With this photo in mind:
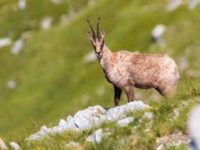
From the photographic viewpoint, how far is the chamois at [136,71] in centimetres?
2584

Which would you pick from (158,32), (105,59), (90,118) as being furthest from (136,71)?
(158,32)

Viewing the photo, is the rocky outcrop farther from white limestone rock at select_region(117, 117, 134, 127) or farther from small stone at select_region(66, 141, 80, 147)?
small stone at select_region(66, 141, 80, 147)

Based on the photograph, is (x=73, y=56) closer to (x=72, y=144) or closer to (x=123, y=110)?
(x=123, y=110)

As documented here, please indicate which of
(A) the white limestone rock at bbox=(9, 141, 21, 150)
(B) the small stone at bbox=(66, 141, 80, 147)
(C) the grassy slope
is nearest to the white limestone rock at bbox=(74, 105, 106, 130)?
(B) the small stone at bbox=(66, 141, 80, 147)

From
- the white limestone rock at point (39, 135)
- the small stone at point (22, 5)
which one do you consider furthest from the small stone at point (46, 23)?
the white limestone rock at point (39, 135)

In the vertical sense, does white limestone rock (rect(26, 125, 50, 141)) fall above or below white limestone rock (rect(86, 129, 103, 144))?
above

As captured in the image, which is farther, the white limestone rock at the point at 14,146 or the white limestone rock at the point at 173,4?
the white limestone rock at the point at 173,4

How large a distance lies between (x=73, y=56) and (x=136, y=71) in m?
79.4

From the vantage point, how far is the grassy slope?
8894 cm

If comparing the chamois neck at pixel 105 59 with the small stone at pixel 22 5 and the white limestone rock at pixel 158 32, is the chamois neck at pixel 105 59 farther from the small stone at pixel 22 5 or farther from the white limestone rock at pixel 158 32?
the small stone at pixel 22 5

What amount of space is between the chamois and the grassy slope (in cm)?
5480

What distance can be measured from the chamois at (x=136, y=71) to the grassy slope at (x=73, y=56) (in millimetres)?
54801

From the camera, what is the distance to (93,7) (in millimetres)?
116750

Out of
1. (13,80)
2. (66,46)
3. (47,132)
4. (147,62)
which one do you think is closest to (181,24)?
(66,46)
